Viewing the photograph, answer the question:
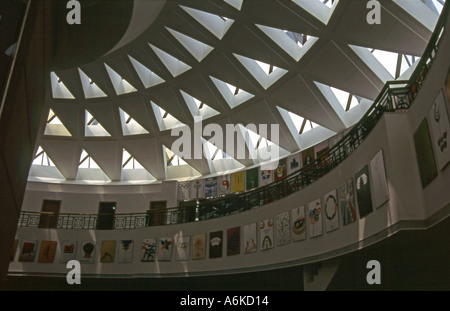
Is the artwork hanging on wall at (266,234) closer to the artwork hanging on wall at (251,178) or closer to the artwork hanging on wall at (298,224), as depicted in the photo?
the artwork hanging on wall at (298,224)

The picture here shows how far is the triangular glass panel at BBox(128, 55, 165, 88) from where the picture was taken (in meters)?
19.5

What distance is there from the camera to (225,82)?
18719mm

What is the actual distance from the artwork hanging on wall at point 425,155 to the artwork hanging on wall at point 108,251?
14.9 m

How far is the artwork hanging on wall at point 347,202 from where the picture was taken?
10.9 metres

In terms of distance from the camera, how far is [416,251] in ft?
32.1

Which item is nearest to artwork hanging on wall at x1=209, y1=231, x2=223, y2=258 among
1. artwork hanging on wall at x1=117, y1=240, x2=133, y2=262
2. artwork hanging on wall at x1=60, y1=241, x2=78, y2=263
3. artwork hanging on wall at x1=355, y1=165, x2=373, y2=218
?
artwork hanging on wall at x1=117, y1=240, x2=133, y2=262

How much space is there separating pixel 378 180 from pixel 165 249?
11.2 meters

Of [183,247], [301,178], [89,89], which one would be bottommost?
[183,247]

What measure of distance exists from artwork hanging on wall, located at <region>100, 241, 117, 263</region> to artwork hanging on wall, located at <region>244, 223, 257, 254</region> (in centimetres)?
711

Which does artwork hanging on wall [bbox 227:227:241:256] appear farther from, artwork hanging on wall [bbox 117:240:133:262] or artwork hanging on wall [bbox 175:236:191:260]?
artwork hanging on wall [bbox 117:240:133:262]

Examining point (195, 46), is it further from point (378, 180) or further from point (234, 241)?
point (378, 180)

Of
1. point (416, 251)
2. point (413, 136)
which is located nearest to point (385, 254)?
point (416, 251)

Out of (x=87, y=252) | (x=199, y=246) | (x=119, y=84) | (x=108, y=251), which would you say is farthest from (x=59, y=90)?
(x=199, y=246)

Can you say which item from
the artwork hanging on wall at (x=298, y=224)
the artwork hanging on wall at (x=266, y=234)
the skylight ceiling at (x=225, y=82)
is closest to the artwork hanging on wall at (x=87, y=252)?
the skylight ceiling at (x=225, y=82)
